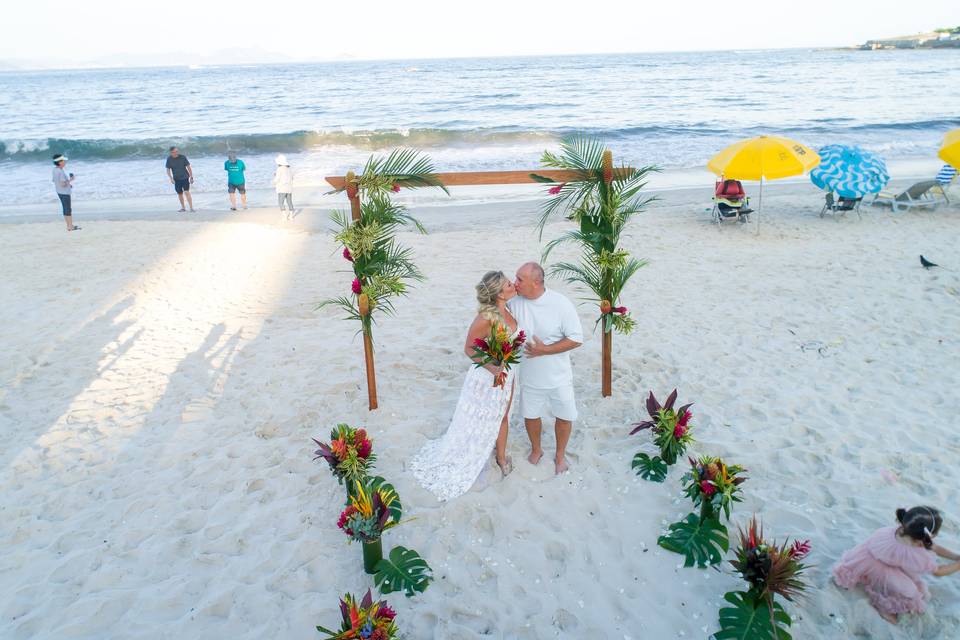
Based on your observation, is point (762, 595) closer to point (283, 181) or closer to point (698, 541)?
point (698, 541)

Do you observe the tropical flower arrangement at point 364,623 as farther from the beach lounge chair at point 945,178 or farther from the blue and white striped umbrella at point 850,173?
the beach lounge chair at point 945,178

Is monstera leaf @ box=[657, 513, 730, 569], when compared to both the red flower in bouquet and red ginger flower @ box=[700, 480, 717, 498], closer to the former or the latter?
red ginger flower @ box=[700, 480, 717, 498]

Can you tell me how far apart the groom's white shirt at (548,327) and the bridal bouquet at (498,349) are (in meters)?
0.21

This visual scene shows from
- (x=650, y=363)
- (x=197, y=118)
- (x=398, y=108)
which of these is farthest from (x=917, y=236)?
(x=197, y=118)

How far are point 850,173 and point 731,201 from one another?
101 inches

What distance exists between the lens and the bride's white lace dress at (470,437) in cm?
482

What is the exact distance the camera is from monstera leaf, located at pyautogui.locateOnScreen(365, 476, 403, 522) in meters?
4.46

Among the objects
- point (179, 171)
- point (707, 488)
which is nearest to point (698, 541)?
point (707, 488)

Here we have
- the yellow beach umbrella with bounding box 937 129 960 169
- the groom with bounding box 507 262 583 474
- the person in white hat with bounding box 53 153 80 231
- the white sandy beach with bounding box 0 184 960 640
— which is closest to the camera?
the white sandy beach with bounding box 0 184 960 640

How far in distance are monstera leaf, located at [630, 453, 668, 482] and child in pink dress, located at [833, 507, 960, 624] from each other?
1.53 meters

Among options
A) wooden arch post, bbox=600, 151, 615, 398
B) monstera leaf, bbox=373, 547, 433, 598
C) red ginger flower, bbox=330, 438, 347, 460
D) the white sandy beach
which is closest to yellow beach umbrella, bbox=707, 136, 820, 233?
the white sandy beach

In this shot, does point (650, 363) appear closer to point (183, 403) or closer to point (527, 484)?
point (527, 484)

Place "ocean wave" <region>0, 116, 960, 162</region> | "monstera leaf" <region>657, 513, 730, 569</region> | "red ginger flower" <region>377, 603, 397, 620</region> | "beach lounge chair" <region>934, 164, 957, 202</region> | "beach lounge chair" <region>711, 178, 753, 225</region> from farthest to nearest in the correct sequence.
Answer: "ocean wave" <region>0, 116, 960, 162</region>, "beach lounge chair" <region>934, 164, 957, 202</region>, "beach lounge chair" <region>711, 178, 753, 225</region>, "monstera leaf" <region>657, 513, 730, 569</region>, "red ginger flower" <region>377, 603, 397, 620</region>

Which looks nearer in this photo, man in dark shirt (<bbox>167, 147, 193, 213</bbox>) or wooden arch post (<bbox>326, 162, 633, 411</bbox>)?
wooden arch post (<bbox>326, 162, 633, 411</bbox>)
